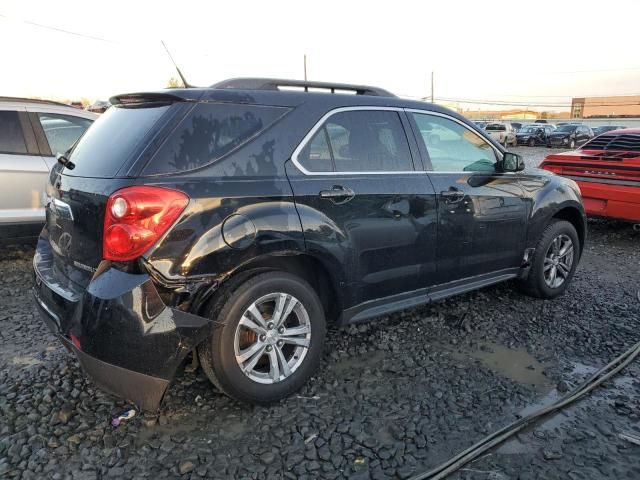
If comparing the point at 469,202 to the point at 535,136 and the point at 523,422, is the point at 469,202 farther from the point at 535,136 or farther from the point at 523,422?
the point at 535,136

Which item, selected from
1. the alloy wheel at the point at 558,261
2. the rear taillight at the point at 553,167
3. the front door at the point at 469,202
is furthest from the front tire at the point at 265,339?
the rear taillight at the point at 553,167

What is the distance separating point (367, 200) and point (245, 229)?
35.3 inches

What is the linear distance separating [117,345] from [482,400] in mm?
2103

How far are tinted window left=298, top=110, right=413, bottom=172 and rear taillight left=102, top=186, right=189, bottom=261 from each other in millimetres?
865

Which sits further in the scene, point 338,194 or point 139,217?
point 338,194

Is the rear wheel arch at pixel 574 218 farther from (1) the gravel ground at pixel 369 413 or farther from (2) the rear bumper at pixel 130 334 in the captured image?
(2) the rear bumper at pixel 130 334

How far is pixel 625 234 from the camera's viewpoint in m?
7.46

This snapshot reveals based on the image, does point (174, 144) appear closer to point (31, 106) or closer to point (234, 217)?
point (234, 217)

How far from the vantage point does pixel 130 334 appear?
2428mm

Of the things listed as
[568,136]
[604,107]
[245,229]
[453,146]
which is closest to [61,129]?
[245,229]

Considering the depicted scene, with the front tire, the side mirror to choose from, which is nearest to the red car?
the side mirror

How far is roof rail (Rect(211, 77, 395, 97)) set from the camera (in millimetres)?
2969

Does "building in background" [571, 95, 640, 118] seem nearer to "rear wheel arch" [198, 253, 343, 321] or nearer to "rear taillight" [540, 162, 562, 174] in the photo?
"rear taillight" [540, 162, 562, 174]

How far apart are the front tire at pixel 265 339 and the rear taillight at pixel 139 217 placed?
1.61 ft
